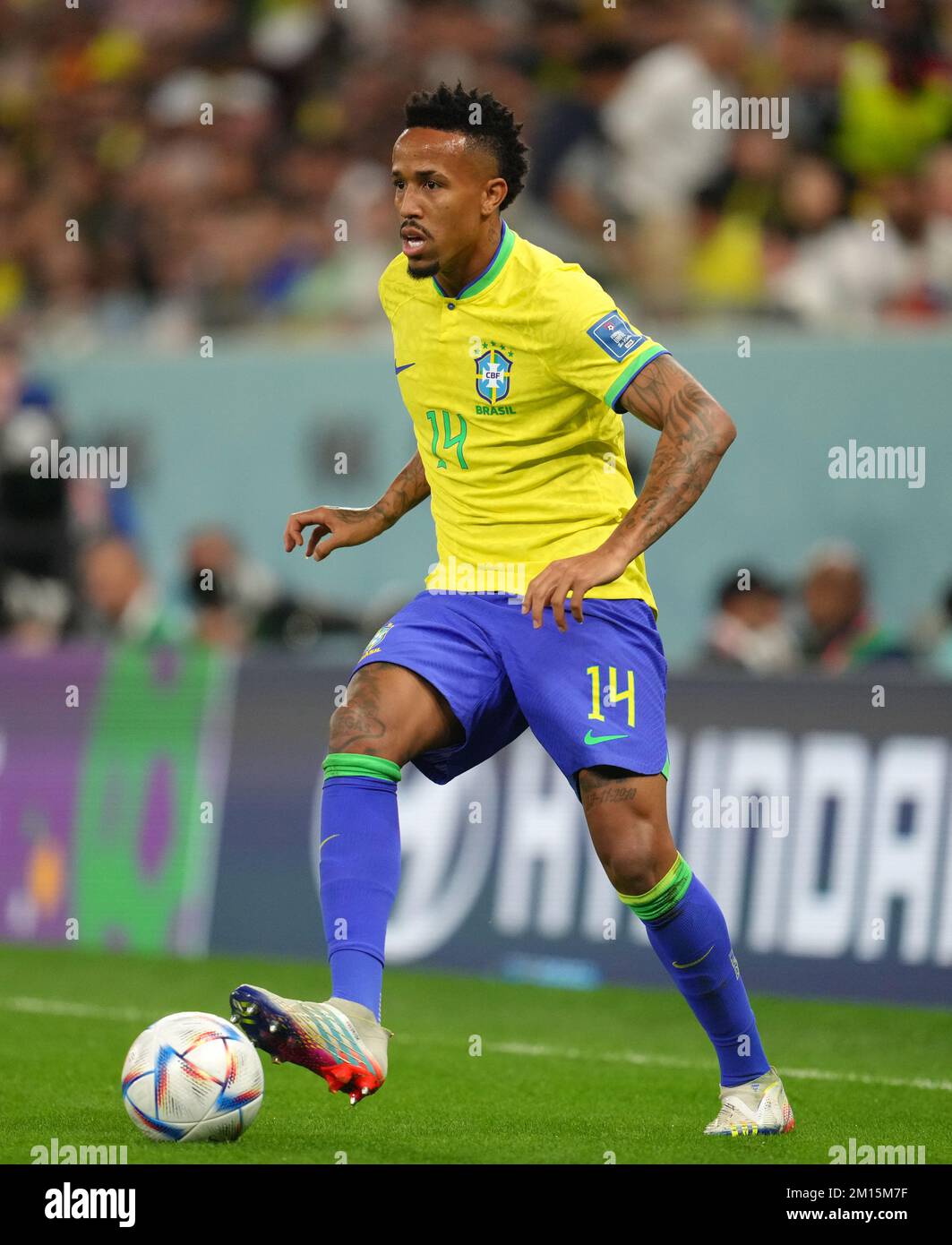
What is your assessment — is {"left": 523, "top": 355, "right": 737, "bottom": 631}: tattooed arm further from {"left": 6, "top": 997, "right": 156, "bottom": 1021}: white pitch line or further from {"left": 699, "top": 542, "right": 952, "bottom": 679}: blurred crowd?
{"left": 699, "top": 542, "right": 952, "bottom": 679}: blurred crowd

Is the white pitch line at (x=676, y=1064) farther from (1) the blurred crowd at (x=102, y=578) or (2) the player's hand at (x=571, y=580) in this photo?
(1) the blurred crowd at (x=102, y=578)

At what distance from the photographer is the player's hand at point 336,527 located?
5773 millimetres

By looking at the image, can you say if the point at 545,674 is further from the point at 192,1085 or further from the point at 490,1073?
the point at 490,1073

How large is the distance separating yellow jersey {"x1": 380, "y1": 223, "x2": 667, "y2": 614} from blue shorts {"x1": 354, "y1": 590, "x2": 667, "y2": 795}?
0.32 feet

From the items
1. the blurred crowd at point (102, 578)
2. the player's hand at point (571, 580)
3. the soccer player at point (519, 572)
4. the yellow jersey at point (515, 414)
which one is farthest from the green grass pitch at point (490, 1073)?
the blurred crowd at point (102, 578)

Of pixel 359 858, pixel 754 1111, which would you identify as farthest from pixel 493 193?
pixel 754 1111

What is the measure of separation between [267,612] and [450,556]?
18.8 ft

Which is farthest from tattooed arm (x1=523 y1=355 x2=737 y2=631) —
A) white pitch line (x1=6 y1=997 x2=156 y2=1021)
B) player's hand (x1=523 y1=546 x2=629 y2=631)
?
white pitch line (x1=6 y1=997 x2=156 y2=1021)

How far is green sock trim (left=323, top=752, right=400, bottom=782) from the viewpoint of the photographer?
202 inches

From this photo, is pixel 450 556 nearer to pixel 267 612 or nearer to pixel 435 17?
pixel 267 612

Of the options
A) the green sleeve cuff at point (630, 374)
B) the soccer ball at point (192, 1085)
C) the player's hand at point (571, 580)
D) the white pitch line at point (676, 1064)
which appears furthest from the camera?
the white pitch line at point (676, 1064)

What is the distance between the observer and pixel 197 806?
33.0ft

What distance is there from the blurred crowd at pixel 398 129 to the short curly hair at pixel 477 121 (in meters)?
5.54
